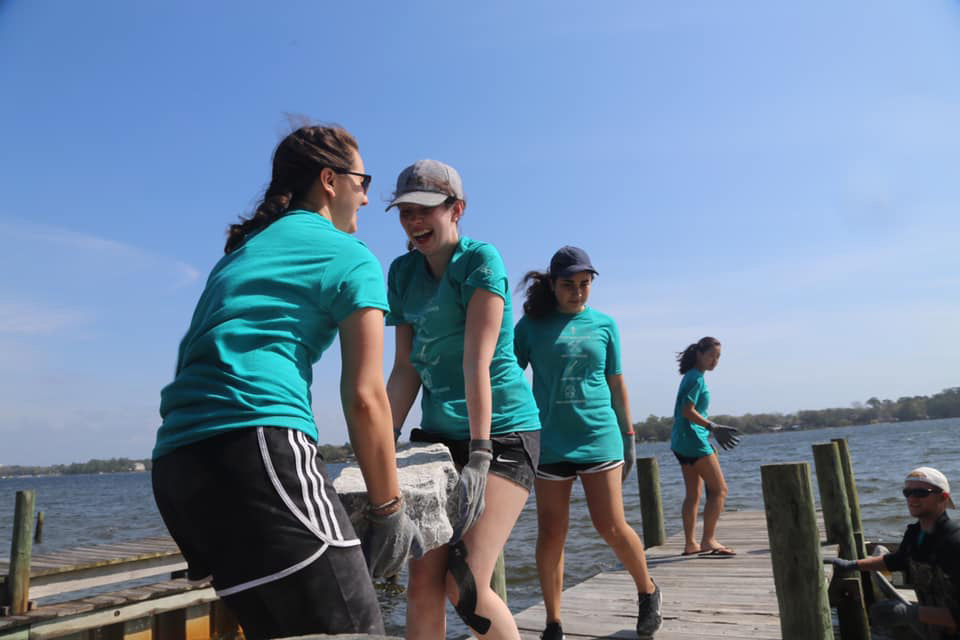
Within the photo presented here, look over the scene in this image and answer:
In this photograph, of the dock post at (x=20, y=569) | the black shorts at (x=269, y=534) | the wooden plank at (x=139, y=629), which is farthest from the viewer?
the wooden plank at (x=139, y=629)

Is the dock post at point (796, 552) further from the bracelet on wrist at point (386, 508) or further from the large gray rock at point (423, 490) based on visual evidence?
the bracelet on wrist at point (386, 508)

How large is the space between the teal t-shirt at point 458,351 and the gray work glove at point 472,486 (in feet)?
0.60

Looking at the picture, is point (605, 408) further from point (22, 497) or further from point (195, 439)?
point (22, 497)

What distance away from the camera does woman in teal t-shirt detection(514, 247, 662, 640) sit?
13.0ft

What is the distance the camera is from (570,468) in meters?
3.97

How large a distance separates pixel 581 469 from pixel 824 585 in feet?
4.65

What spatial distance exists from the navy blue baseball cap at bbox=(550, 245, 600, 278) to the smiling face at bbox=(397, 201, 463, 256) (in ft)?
5.10

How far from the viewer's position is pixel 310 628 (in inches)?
58.8

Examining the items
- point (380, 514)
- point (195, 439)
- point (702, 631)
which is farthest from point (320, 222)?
point (702, 631)

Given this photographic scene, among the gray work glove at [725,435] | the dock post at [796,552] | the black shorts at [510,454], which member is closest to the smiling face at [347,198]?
the black shorts at [510,454]

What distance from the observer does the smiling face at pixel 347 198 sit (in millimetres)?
1974

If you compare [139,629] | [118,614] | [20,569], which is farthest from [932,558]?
[20,569]

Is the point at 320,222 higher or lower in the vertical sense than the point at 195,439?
higher

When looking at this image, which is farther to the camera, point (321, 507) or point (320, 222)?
point (320, 222)
